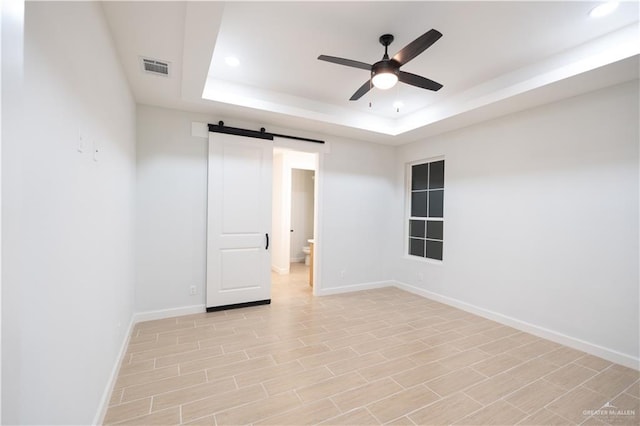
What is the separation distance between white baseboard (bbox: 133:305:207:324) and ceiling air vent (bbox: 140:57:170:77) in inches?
108

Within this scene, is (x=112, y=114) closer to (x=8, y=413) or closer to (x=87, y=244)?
(x=87, y=244)

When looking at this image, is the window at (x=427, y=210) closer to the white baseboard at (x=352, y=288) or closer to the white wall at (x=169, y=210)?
the white baseboard at (x=352, y=288)

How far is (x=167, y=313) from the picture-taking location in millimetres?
3619

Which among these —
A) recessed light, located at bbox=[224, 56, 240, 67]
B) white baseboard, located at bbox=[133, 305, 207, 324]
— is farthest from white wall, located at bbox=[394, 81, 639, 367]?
white baseboard, located at bbox=[133, 305, 207, 324]

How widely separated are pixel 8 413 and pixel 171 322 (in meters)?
3.18

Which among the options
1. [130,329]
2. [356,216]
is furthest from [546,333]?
[130,329]

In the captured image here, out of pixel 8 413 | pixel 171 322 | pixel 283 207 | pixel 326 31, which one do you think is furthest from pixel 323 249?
pixel 8 413

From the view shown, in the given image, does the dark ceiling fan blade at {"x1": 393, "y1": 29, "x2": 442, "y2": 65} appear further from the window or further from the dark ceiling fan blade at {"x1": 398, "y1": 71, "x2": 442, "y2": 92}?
the window

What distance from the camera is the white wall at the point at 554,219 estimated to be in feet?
8.91

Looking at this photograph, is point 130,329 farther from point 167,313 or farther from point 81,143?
point 81,143

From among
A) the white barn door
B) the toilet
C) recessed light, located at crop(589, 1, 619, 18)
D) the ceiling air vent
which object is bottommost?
the toilet

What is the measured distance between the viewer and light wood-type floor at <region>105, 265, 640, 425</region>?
1.98 m

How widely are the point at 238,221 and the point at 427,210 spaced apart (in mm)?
3164

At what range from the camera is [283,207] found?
20.4ft
